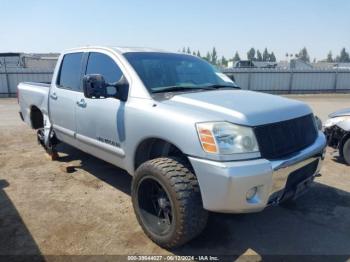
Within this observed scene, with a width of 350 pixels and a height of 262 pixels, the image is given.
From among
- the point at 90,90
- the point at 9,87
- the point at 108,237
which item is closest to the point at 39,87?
the point at 90,90

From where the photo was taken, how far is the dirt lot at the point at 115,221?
10.8 ft

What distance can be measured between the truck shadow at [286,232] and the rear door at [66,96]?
2431 mm

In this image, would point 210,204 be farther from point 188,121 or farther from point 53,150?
point 53,150

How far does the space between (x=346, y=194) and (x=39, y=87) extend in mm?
5295

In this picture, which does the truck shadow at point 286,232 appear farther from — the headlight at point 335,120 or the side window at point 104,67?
the side window at point 104,67

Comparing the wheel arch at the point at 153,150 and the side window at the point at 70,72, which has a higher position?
the side window at the point at 70,72

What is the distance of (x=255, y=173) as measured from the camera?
2756 millimetres

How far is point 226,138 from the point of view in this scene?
286 cm

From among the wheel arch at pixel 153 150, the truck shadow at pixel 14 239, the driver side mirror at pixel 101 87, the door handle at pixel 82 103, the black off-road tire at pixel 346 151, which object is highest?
the driver side mirror at pixel 101 87

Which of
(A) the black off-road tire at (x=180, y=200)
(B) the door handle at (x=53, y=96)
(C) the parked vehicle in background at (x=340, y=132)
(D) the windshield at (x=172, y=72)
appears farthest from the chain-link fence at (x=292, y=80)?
(A) the black off-road tire at (x=180, y=200)

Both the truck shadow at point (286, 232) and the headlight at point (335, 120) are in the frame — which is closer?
the truck shadow at point (286, 232)

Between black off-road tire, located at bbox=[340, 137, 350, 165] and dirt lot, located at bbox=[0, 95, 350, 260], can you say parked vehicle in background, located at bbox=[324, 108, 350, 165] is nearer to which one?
black off-road tire, located at bbox=[340, 137, 350, 165]

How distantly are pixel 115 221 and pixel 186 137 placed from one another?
1.52 metres

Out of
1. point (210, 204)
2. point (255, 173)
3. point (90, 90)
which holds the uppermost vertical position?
point (90, 90)
